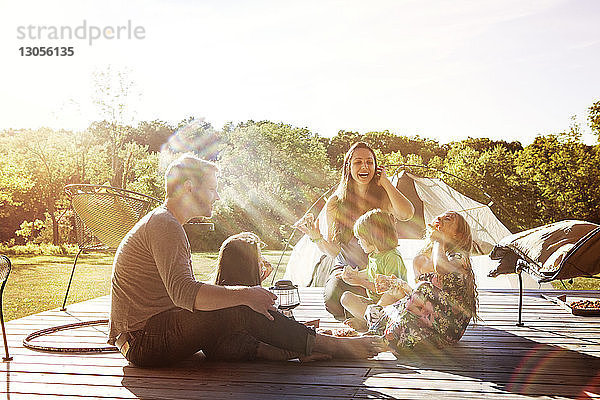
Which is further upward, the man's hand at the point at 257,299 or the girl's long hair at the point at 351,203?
the girl's long hair at the point at 351,203

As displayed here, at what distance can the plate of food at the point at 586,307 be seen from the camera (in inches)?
154

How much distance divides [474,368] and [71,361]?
1735mm

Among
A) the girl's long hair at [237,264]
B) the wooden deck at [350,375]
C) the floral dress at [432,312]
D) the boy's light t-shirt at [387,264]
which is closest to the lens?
the wooden deck at [350,375]

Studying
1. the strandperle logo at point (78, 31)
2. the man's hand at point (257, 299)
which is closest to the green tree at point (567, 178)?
the strandperle logo at point (78, 31)

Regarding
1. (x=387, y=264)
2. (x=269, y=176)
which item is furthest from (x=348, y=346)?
(x=269, y=176)

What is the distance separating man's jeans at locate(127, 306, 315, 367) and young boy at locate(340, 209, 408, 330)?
80 cm

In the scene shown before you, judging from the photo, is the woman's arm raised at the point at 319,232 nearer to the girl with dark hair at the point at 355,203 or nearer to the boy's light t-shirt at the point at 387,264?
the girl with dark hair at the point at 355,203

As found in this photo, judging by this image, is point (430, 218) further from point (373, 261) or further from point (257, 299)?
point (257, 299)

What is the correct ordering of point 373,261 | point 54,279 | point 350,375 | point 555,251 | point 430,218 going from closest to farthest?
point 350,375 → point 555,251 → point 373,261 → point 430,218 → point 54,279

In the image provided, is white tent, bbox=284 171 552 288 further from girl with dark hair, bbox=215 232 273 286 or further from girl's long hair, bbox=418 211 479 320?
girl with dark hair, bbox=215 232 273 286

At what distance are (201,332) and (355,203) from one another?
1684mm

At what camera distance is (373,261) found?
350 cm

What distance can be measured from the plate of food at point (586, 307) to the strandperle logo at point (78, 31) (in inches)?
257

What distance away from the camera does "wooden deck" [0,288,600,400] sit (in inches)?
93.1
